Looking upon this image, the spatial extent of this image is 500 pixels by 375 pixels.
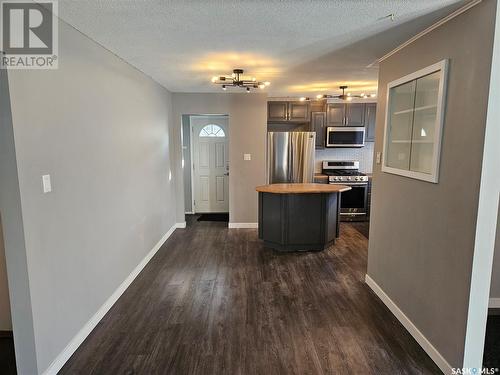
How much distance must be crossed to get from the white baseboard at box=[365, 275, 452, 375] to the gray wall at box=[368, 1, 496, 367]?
0.14 feet

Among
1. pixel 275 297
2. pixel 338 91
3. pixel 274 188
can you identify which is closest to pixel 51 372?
pixel 275 297

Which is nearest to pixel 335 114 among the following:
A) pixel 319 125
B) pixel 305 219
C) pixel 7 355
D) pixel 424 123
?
pixel 319 125

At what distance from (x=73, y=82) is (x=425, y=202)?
277 centimetres

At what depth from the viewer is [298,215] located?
411 centimetres

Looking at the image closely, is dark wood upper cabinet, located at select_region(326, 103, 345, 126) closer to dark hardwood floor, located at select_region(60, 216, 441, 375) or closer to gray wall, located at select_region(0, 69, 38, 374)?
dark hardwood floor, located at select_region(60, 216, 441, 375)

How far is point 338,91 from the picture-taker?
5164 millimetres

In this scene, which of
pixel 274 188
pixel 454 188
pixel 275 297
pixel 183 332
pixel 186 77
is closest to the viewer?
pixel 454 188

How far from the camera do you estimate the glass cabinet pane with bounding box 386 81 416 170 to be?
2522 mm

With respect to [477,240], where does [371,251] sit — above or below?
below

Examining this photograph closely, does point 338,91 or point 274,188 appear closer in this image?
point 274,188

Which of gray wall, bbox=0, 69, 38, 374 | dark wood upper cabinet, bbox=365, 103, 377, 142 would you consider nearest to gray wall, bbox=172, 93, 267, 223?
dark wood upper cabinet, bbox=365, 103, 377, 142

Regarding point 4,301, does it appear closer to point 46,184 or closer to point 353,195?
point 46,184

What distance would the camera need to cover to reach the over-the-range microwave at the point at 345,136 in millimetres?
5793

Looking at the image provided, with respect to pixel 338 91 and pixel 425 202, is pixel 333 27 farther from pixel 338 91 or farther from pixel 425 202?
pixel 338 91
